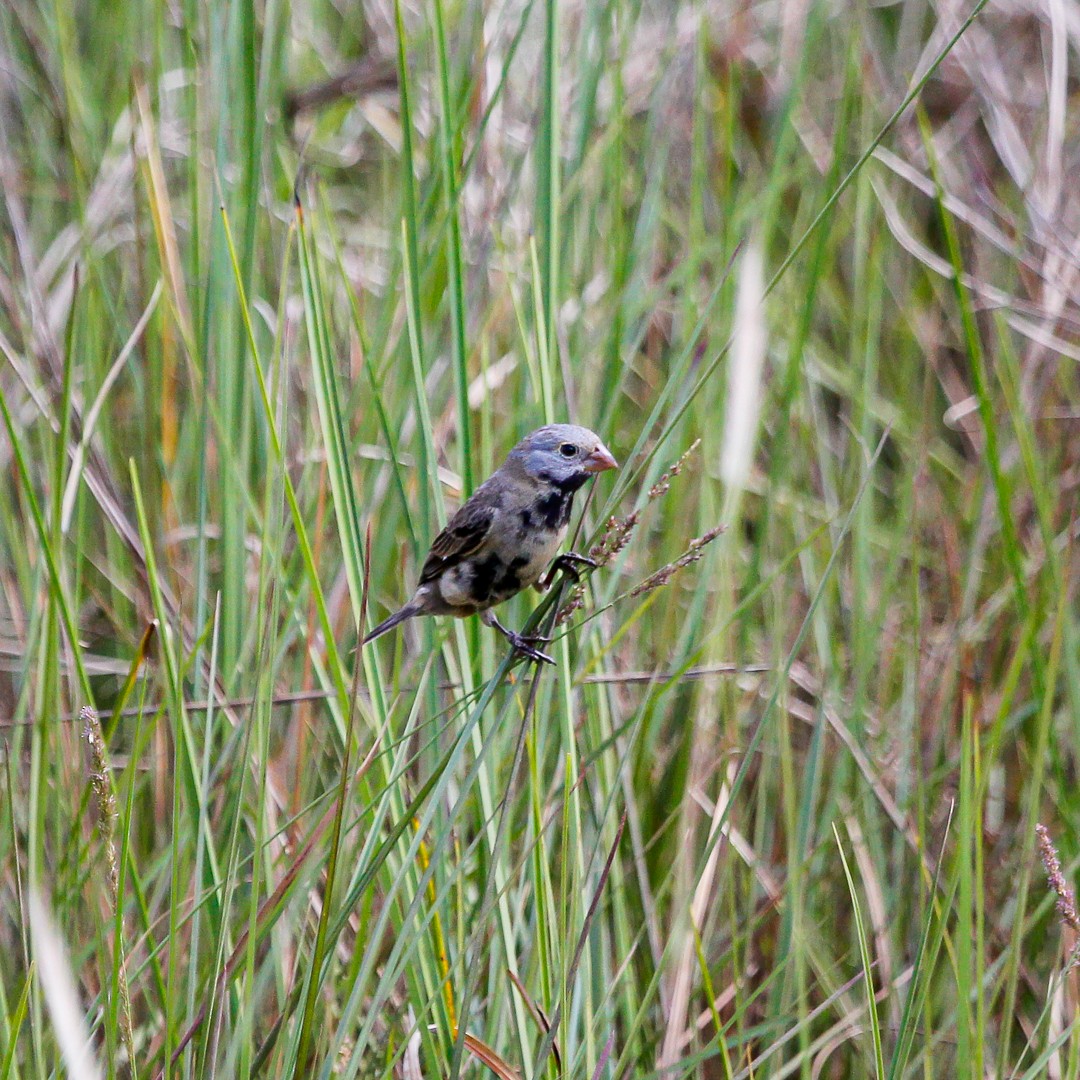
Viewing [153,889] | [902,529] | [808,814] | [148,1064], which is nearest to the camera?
[148,1064]

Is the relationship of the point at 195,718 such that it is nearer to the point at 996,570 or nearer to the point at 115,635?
the point at 115,635

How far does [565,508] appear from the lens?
8.34 feet

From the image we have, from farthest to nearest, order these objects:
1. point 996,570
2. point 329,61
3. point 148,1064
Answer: point 329,61 < point 996,570 < point 148,1064

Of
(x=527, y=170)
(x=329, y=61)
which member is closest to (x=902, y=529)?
(x=527, y=170)

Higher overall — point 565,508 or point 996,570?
point 565,508

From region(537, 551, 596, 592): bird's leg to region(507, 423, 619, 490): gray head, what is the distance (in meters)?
0.16

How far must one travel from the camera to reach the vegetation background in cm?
196

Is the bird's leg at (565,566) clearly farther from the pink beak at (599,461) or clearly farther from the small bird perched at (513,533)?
the pink beak at (599,461)

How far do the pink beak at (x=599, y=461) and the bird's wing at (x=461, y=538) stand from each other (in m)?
0.25

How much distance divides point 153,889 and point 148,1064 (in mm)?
587

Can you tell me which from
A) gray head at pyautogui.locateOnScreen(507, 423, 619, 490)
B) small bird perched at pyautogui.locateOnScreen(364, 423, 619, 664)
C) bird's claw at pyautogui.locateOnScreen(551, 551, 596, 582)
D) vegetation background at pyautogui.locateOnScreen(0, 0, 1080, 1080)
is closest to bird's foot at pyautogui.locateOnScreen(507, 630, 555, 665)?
vegetation background at pyautogui.locateOnScreen(0, 0, 1080, 1080)

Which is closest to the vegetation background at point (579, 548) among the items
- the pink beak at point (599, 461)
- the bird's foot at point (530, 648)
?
the bird's foot at point (530, 648)

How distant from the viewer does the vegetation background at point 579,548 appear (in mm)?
1955

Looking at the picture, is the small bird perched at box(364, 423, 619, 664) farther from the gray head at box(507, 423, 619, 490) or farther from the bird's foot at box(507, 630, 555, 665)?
the bird's foot at box(507, 630, 555, 665)
